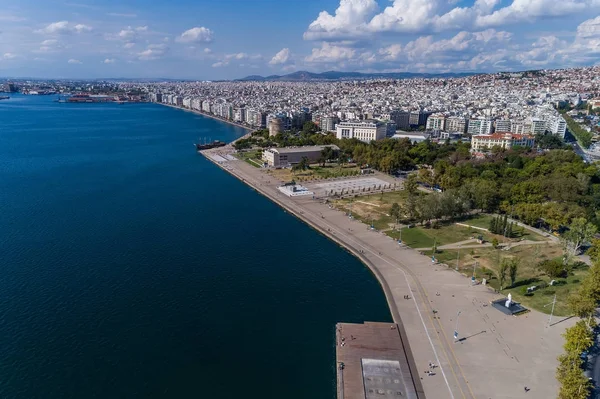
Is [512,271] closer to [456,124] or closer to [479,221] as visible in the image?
[479,221]

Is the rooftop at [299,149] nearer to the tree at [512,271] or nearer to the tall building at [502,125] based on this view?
the tall building at [502,125]

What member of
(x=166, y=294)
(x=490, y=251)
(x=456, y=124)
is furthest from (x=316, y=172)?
(x=456, y=124)

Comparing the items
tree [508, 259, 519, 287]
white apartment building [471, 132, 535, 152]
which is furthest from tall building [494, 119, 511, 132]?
tree [508, 259, 519, 287]

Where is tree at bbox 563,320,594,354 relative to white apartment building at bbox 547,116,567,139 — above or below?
below

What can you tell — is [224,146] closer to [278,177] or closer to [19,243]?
[278,177]

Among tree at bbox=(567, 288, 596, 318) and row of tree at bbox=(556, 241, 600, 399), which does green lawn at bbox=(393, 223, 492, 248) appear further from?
tree at bbox=(567, 288, 596, 318)
